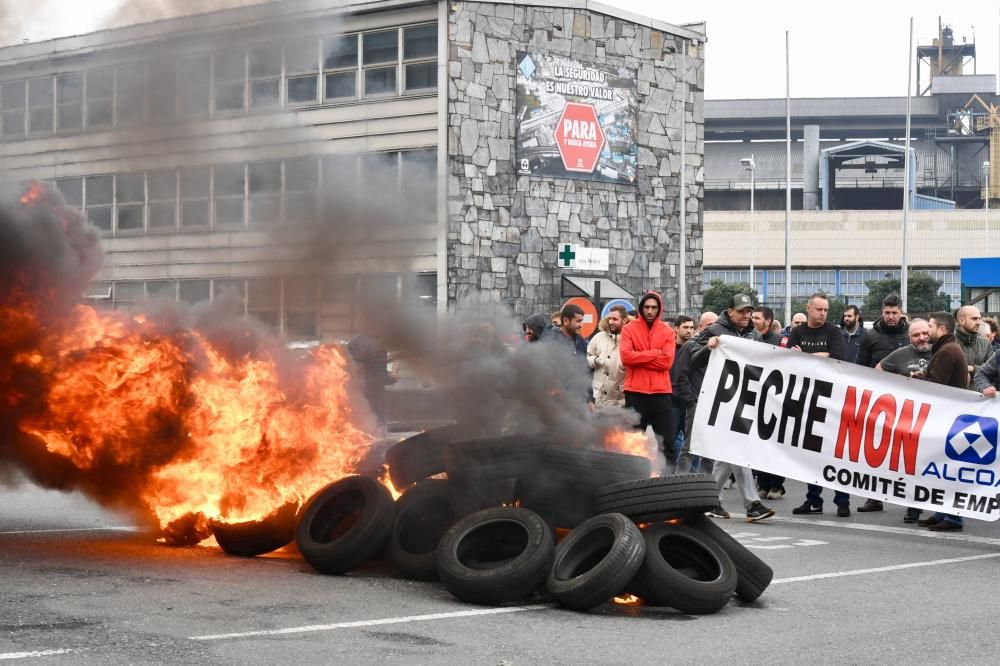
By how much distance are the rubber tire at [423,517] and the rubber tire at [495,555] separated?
0.47 metres

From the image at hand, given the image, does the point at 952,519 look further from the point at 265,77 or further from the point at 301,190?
the point at 265,77

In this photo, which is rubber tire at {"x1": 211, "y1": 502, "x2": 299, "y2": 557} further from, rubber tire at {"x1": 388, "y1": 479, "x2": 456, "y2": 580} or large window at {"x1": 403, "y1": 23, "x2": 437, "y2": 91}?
large window at {"x1": 403, "y1": 23, "x2": 437, "y2": 91}

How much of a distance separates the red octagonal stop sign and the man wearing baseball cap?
2289cm

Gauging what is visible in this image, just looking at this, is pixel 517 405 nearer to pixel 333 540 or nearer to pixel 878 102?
pixel 333 540

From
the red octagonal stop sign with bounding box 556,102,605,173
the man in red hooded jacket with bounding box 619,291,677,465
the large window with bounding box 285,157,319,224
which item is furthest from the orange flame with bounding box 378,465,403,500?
the red octagonal stop sign with bounding box 556,102,605,173

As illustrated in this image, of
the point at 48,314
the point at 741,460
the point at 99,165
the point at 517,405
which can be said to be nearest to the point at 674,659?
the point at 517,405

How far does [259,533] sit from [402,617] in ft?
7.43

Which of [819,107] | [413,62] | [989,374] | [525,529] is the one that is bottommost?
[525,529]

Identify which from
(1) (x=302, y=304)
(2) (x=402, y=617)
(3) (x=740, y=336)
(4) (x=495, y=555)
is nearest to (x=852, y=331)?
(3) (x=740, y=336)

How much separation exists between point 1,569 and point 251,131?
4327 millimetres

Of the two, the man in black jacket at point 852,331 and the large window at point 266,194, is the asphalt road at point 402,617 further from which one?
the man in black jacket at point 852,331

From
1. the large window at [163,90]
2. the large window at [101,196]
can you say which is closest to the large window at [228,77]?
the large window at [163,90]

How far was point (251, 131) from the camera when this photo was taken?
1062 centimetres

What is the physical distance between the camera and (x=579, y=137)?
1401 inches
